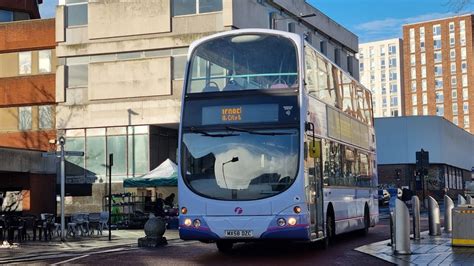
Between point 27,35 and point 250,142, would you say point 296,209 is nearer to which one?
point 250,142

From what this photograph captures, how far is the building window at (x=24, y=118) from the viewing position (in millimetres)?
42969

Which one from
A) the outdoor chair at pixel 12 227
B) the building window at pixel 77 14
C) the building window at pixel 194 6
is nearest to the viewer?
the outdoor chair at pixel 12 227

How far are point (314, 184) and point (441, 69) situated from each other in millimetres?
131226

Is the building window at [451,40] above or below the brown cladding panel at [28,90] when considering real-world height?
above

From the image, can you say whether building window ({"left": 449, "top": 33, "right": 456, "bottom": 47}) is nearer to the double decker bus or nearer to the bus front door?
the double decker bus

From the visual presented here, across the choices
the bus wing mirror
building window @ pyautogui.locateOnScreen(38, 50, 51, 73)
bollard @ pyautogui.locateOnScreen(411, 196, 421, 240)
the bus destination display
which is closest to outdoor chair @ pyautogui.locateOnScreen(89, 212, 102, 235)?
bollard @ pyautogui.locateOnScreen(411, 196, 421, 240)

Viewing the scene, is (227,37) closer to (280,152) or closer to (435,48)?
(280,152)

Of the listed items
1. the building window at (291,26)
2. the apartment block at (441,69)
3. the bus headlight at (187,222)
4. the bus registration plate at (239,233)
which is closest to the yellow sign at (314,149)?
the bus registration plate at (239,233)

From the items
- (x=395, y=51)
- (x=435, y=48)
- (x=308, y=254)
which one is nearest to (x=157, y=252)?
(x=308, y=254)

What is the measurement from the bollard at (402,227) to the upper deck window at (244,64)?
3623mm

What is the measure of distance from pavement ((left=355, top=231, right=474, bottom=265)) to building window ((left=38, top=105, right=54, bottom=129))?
1149 inches

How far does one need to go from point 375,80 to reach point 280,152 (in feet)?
486

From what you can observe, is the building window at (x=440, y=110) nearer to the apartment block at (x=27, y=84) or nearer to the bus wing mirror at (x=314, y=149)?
the apartment block at (x=27, y=84)

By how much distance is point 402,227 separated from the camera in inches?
587
